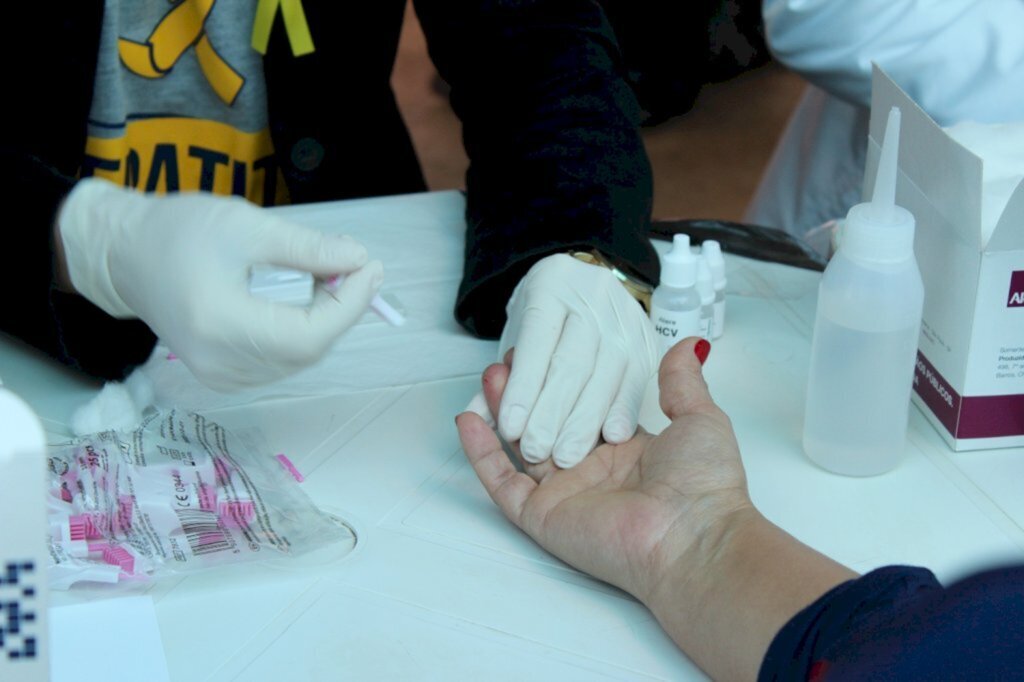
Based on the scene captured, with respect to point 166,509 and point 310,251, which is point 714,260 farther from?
point 166,509

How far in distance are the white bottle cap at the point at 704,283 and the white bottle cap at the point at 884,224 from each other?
0.22 metres

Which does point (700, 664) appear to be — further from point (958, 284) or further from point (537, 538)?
point (958, 284)

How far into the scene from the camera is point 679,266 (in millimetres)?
919

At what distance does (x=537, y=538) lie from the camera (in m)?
0.74

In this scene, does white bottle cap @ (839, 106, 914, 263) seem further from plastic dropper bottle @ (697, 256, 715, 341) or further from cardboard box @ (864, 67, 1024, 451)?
→ plastic dropper bottle @ (697, 256, 715, 341)

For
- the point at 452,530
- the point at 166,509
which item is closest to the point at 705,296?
the point at 452,530

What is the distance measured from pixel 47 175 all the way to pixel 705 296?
568 mm

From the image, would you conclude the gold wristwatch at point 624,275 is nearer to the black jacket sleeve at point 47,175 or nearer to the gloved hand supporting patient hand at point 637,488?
the gloved hand supporting patient hand at point 637,488

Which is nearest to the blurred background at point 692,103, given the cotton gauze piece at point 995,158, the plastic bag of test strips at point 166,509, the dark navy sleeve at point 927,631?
the cotton gauze piece at point 995,158

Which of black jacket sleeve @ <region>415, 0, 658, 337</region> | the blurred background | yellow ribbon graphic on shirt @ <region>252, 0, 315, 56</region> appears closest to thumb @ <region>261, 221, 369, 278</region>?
black jacket sleeve @ <region>415, 0, 658, 337</region>

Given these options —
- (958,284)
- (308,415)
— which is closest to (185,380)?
(308,415)

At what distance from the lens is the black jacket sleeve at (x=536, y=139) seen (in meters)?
1.02

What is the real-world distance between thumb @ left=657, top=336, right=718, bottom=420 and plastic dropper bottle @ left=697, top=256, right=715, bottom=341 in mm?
139

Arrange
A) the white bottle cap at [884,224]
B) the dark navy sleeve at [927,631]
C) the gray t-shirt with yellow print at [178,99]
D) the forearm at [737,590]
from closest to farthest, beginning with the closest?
the dark navy sleeve at [927,631] < the forearm at [737,590] < the white bottle cap at [884,224] < the gray t-shirt with yellow print at [178,99]
